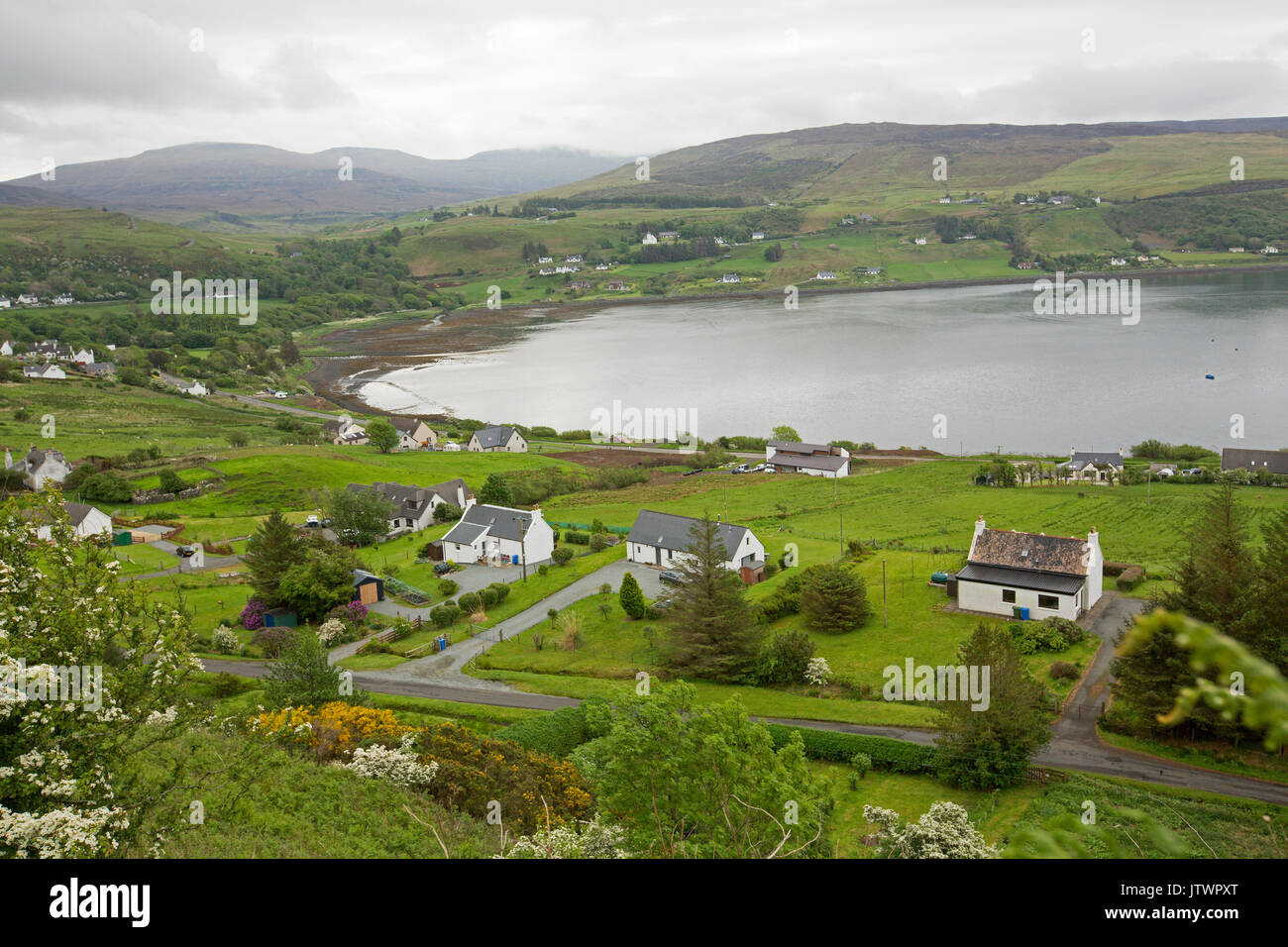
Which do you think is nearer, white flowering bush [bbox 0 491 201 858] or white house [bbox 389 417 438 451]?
white flowering bush [bbox 0 491 201 858]

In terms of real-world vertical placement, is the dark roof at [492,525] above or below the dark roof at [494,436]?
below

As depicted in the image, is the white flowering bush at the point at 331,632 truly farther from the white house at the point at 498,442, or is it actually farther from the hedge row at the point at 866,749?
the white house at the point at 498,442

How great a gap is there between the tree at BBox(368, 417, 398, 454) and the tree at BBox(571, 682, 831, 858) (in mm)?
74122

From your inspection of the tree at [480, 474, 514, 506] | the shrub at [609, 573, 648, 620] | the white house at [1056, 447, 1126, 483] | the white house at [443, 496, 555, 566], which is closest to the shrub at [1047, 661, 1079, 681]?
the shrub at [609, 573, 648, 620]

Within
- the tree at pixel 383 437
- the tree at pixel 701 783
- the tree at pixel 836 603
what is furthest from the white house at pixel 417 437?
the tree at pixel 701 783

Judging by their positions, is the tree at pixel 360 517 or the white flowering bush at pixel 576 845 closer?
the white flowering bush at pixel 576 845

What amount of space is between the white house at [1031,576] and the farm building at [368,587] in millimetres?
25860

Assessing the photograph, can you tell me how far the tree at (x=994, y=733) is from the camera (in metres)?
22.5

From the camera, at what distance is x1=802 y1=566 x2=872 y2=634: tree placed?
34.0 m

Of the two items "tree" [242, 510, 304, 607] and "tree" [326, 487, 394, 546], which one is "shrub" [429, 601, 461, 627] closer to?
"tree" [242, 510, 304, 607]

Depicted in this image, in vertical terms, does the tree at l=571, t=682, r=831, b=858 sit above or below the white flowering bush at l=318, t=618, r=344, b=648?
above

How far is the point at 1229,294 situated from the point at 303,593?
6379 inches

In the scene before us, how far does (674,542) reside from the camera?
4434 cm

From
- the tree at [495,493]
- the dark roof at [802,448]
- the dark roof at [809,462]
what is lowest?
the tree at [495,493]
